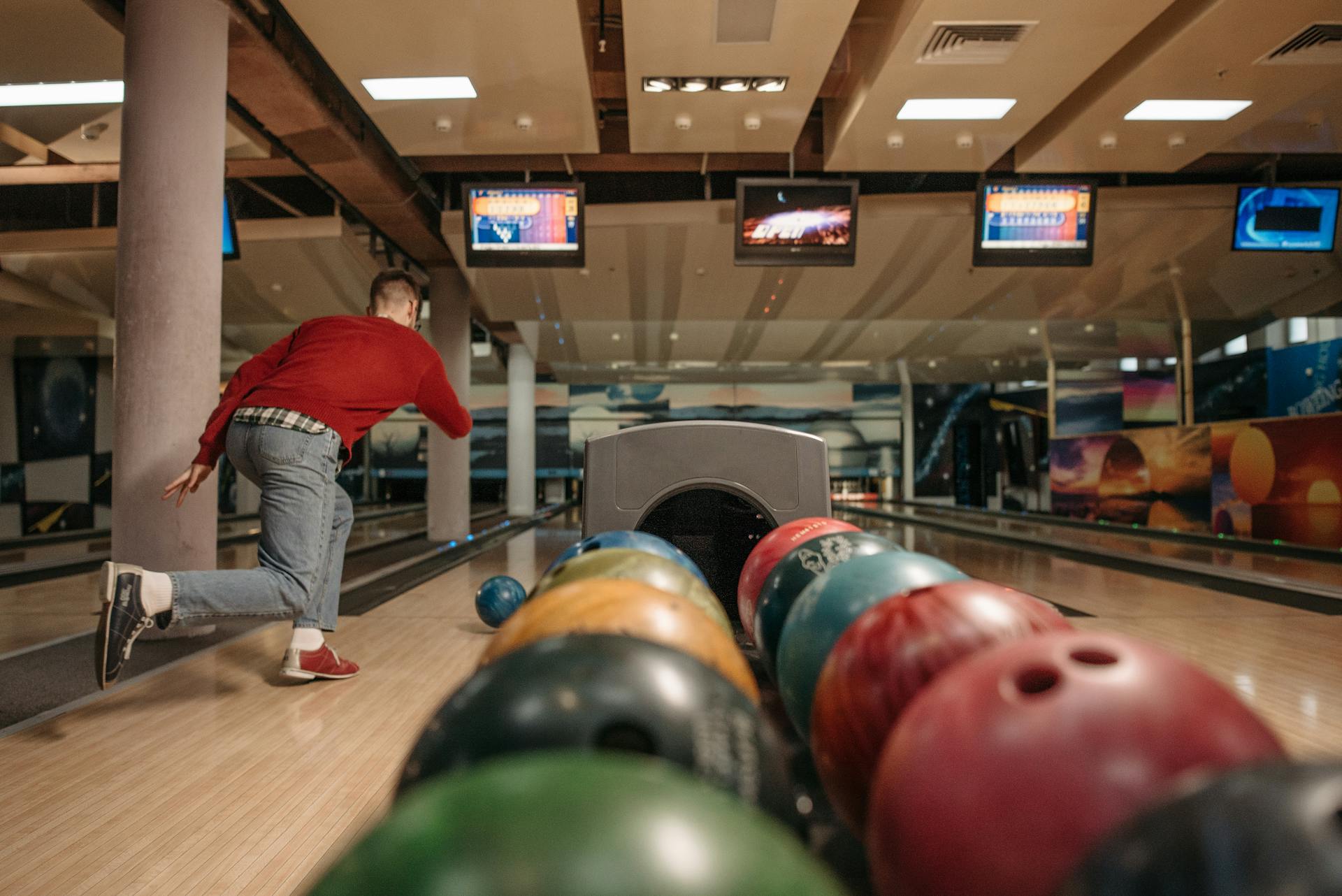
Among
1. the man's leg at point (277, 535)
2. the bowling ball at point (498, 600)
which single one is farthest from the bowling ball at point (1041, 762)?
the bowling ball at point (498, 600)

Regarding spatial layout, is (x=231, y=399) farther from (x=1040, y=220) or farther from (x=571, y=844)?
(x=1040, y=220)

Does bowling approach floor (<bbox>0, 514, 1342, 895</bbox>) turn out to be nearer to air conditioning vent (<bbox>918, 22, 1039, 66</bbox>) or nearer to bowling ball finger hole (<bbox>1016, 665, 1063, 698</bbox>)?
bowling ball finger hole (<bbox>1016, 665, 1063, 698</bbox>)

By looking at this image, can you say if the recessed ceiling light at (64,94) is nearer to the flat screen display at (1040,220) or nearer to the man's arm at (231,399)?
the man's arm at (231,399)

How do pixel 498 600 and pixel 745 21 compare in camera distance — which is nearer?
pixel 498 600

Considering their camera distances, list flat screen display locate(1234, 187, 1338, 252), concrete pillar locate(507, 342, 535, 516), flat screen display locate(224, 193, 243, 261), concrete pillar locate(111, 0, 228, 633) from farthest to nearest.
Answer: concrete pillar locate(507, 342, 535, 516)
flat screen display locate(1234, 187, 1338, 252)
flat screen display locate(224, 193, 243, 261)
concrete pillar locate(111, 0, 228, 633)

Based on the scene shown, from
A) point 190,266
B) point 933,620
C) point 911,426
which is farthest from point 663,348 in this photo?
point 933,620

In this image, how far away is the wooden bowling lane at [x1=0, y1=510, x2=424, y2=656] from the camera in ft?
9.43

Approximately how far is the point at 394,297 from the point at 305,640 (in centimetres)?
95

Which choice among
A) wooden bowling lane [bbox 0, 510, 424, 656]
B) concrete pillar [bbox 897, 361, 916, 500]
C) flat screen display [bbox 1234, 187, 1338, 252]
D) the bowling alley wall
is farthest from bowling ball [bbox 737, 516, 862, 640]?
concrete pillar [bbox 897, 361, 916, 500]

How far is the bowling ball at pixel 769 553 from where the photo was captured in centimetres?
158

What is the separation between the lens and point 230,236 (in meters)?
4.84

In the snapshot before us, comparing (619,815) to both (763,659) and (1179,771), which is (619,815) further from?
(763,659)

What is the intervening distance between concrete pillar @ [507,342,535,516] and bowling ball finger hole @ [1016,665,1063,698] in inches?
416

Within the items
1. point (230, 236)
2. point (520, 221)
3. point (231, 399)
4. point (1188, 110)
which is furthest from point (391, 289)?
point (1188, 110)
